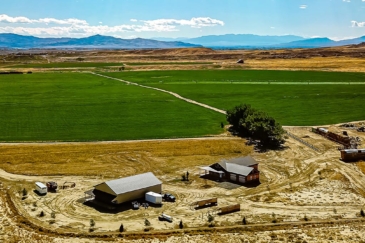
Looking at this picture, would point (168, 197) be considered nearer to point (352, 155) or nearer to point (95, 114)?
point (352, 155)

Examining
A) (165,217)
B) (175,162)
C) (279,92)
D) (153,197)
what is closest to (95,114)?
(175,162)

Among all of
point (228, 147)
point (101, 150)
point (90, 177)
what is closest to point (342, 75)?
point (228, 147)

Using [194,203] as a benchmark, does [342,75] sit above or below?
above

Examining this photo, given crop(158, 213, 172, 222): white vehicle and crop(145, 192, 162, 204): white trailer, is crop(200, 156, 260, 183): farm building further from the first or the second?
crop(158, 213, 172, 222): white vehicle

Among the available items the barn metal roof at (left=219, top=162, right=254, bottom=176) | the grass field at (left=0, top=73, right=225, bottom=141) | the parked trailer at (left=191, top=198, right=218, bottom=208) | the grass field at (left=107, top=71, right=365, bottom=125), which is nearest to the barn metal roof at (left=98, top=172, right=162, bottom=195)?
the parked trailer at (left=191, top=198, right=218, bottom=208)

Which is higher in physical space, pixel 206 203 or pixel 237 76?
pixel 237 76

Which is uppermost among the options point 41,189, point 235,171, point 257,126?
point 257,126

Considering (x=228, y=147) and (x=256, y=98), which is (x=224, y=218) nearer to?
(x=228, y=147)
